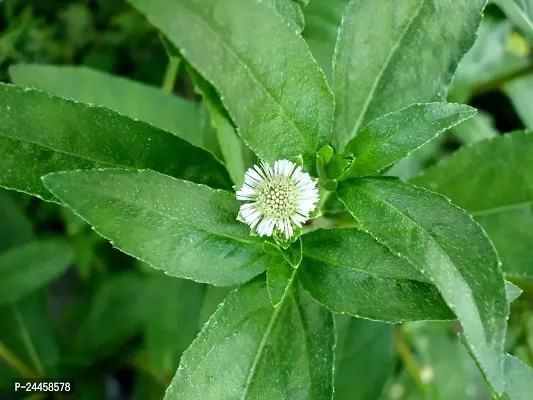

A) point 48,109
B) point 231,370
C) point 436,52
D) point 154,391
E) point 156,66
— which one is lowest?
point 231,370

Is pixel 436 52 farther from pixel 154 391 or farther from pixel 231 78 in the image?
pixel 154 391

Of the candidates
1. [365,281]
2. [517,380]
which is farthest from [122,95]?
[517,380]

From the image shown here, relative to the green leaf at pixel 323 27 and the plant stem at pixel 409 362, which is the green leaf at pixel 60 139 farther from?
the plant stem at pixel 409 362

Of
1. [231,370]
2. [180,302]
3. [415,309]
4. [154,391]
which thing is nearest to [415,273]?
[415,309]

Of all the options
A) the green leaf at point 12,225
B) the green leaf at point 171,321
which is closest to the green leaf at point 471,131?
the green leaf at point 171,321

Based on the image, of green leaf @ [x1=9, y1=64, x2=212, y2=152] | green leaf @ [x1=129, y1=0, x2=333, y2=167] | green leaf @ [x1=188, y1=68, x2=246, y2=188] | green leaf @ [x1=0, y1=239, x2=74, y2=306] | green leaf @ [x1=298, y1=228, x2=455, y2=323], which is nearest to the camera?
green leaf @ [x1=129, y1=0, x2=333, y2=167]

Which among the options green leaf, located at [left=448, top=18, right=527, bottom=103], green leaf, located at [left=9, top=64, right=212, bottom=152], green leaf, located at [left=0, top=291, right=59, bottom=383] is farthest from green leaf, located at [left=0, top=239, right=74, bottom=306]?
green leaf, located at [left=448, top=18, right=527, bottom=103]

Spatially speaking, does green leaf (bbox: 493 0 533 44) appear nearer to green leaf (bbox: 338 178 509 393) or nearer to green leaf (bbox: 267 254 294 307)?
green leaf (bbox: 338 178 509 393)
